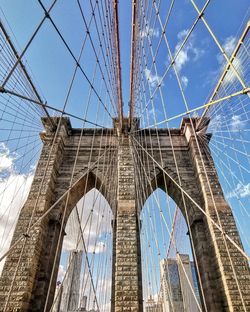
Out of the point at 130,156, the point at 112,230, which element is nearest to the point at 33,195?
the point at 112,230

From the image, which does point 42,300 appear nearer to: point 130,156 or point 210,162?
point 130,156

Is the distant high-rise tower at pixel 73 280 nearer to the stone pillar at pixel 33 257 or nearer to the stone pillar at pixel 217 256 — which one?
the stone pillar at pixel 33 257

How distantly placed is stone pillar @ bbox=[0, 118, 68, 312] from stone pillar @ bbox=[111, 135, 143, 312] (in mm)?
2067

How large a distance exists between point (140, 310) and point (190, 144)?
586 cm

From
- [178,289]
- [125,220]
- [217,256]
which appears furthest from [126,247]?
[178,289]

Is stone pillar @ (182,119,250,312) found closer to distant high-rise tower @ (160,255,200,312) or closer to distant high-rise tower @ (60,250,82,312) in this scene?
distant high-rise tower @ (160,255,200,312)

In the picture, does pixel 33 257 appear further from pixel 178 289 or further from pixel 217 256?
pixel 178 289

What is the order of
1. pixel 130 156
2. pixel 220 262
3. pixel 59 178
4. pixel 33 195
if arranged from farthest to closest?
1. pixel 59 178
2. pixel 130 156
3. pixel 33 195
4. pixel 220 262

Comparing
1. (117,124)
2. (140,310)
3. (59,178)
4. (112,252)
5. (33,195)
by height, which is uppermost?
(117,124)

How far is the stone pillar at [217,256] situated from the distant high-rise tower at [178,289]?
58cm

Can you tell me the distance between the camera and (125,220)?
253 inches

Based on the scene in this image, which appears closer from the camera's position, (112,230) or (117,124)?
(112,230)

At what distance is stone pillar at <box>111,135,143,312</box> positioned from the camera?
5246 millimetres

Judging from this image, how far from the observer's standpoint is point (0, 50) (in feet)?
11.3
